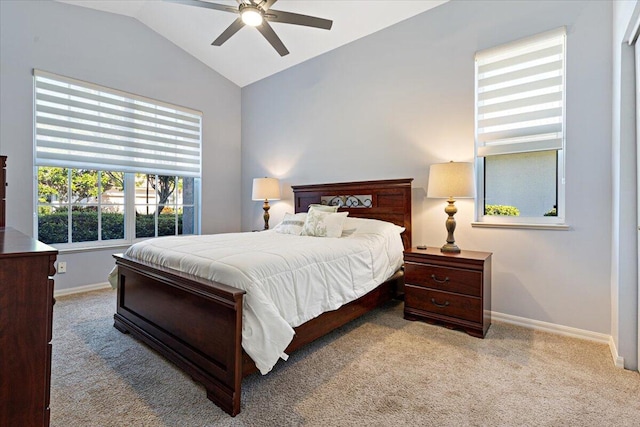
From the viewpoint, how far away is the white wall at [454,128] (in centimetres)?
244

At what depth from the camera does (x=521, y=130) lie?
109 inches

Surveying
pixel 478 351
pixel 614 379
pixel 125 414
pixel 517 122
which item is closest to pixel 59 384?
pixel 125 414

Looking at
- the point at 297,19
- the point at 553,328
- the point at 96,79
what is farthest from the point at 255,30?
the point at 553,328

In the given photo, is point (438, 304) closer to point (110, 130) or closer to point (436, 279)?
point (436, 279)

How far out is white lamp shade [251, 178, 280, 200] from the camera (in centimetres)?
438

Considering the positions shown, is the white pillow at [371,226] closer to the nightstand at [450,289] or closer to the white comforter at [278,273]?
the white comforter at [278,273]

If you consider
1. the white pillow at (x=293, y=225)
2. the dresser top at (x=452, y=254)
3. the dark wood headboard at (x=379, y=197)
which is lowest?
the dresser top at (x=452, y=254)

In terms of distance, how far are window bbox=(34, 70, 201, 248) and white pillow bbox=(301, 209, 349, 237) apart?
243cm

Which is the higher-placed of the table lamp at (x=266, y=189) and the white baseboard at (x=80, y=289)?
the table lamp at (x=266, y=189)

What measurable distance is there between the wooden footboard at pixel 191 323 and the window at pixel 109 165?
185cm

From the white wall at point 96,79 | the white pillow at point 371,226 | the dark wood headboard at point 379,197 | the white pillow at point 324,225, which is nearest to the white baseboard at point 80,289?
the white wall at point 96,79

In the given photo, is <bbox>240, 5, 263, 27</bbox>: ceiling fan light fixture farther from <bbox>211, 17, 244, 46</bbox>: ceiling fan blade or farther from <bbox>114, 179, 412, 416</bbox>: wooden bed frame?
<bbox>114, 179, 412, 416</bbox>: wooden bed frame

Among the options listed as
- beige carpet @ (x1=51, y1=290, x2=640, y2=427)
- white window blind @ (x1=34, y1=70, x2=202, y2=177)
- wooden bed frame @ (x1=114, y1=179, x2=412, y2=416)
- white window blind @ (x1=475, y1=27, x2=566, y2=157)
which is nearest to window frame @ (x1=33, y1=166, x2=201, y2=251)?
white window blind @ (x1=34, y1=70, x2=202, y2=177)

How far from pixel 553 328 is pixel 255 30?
452 centimetres
